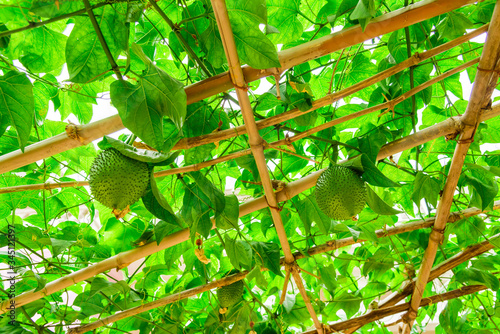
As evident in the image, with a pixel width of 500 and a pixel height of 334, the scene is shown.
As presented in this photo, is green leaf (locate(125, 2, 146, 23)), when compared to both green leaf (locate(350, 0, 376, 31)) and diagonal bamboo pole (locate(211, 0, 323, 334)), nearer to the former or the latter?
diagonal bamboo pole (locate(211, 0, 323, 334))

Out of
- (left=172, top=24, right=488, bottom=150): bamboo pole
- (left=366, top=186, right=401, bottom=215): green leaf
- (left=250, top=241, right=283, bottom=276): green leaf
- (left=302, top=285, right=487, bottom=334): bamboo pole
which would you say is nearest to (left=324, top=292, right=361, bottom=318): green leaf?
(left=302, top=285, right=487, bottom=334): bamboo pole

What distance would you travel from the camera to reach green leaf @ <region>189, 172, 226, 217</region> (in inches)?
39.2

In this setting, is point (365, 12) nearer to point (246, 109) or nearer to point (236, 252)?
point (246, 109)

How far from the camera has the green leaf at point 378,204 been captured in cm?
102

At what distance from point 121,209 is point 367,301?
1.67m

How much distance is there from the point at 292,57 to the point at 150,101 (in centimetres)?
32

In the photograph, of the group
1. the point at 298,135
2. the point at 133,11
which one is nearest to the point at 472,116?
the point at 298,135

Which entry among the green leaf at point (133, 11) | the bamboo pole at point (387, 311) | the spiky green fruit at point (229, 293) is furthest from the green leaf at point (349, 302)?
the green leaf at point (133, 11)

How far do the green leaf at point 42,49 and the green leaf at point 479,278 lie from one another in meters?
1.73

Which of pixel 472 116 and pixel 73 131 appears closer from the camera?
pixel 73 131

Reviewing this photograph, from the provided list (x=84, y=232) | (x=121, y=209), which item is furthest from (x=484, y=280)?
(x=84, y=232)

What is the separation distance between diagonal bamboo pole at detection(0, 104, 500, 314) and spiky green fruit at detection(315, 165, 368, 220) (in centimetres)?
10

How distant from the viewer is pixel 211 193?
1.00 metres

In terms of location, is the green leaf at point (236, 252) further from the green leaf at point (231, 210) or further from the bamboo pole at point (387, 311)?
the bamboo pole at point (387, 311)
